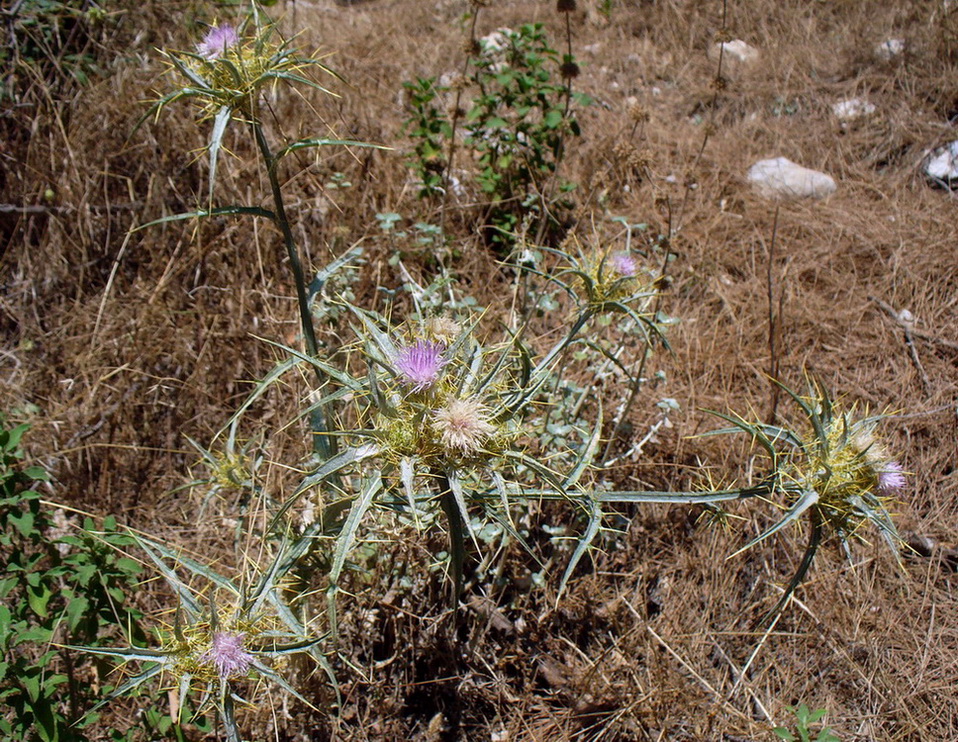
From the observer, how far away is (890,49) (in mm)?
4457

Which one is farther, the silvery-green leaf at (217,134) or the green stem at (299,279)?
the green stem at (299,279)

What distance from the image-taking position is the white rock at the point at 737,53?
4.80 meters

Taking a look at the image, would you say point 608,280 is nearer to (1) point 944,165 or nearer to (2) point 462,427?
(2) point 462,427

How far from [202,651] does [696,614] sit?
1664mm

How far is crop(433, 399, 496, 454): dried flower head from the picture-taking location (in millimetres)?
1377

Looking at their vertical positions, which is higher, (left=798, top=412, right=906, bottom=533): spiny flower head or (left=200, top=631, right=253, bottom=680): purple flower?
(left=798, top=412, right=906, bottom=533): spiny flower head

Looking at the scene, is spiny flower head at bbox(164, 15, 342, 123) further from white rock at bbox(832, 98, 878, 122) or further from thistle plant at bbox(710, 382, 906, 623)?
white rock at bbox(832, 98, 878, 122)

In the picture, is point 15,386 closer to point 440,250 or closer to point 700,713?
point 440,250

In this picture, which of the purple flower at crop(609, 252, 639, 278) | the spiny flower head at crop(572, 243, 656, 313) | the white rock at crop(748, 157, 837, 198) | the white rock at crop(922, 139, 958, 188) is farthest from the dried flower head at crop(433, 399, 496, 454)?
the white rock at crop(922, 139, 958, 188)

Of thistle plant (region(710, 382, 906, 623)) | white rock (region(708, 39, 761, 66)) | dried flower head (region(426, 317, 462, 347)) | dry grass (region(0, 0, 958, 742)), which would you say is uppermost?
dried flower head (region(426, 317, 462, 347))

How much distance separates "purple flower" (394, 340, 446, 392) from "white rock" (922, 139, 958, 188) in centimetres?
357

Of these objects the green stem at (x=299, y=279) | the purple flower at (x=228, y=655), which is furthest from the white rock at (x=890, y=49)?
the purple flower at (x=228, y=655)

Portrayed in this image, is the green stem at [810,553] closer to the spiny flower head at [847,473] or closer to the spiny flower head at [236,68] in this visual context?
the spiny flower head at [847,473]

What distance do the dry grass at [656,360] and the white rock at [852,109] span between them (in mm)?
80
